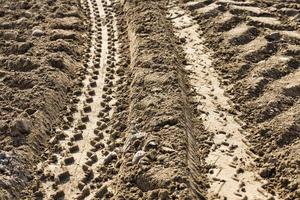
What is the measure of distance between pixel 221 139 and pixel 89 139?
104 inches

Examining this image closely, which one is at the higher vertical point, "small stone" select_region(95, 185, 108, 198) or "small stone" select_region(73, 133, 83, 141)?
"small stone" select_region(73, 133, 83, 141)

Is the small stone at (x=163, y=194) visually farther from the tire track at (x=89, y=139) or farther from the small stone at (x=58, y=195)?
the small stone at (x=58, y=195)

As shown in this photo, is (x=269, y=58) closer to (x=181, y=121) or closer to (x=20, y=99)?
(x=181, y=121)

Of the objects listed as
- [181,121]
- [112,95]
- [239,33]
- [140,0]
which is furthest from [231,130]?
[140,0]

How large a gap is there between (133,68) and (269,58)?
10.9ft

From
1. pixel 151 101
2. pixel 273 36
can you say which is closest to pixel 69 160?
pixel 151 101

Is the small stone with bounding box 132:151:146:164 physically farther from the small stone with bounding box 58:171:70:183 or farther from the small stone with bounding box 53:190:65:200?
the small stone with bounding box 53:190:65:200

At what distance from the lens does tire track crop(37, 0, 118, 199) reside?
31.1ft

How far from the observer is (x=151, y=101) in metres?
11.2

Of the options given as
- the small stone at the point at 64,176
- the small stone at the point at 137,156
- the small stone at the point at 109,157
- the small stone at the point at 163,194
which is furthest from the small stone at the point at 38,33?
the small stone at the point at 163,194

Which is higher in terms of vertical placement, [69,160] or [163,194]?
[163,194]

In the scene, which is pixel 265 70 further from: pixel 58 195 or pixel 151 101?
pixel 58 195

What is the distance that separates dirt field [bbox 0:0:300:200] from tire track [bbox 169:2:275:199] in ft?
0.09

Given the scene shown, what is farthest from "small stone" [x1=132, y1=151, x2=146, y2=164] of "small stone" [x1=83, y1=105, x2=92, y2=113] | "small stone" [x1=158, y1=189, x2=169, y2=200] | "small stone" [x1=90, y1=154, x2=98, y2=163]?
"small stone" [x1=83, y1=105, x2=92, y2=113]
